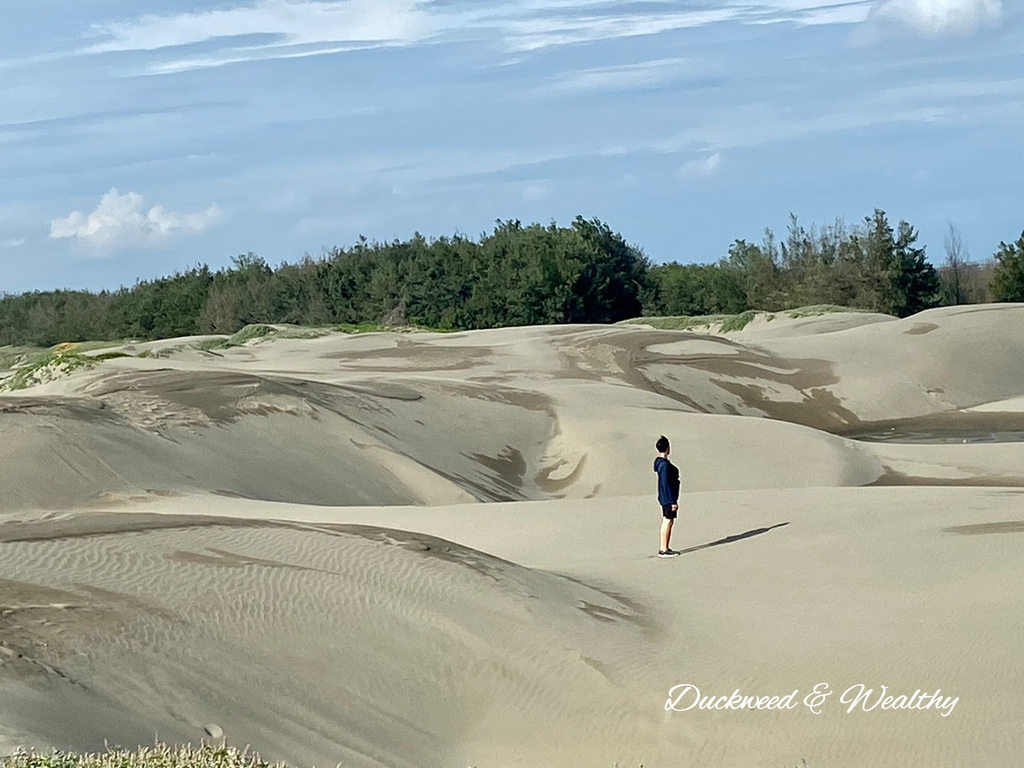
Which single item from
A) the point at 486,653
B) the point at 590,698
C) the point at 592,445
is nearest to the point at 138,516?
the point at 486,653

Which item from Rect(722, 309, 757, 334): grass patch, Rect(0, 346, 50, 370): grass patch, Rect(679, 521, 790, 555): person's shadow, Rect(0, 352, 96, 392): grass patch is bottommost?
Rect(679, 521, 790, 555): person's shadow

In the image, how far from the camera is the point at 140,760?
4883 millimetres

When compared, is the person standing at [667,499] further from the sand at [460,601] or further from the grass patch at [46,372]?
the grass patch at [46,372]

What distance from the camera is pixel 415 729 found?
685 cm

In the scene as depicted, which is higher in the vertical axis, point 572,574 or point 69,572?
point 69,572

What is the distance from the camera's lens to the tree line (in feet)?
170

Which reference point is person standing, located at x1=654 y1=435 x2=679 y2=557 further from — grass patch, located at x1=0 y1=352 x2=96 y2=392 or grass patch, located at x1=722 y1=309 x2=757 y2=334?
grass patch, located at x1=722 y1=309 x2=757 y2=334

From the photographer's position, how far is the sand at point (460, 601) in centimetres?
665

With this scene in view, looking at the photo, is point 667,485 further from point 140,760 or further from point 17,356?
point 17,356

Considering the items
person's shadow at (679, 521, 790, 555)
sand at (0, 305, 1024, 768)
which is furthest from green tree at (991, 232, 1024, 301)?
person's shadow at (679, 521, 790, 555)

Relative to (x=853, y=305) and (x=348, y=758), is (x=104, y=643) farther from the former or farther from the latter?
(x=853, y=305)

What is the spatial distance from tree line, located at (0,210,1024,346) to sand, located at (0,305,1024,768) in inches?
1335

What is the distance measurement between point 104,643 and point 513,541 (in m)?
5.89

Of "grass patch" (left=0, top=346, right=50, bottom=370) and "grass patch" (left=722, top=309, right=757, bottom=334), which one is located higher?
"grass patch" (left=0, top=346, right=50, bottom=370)
